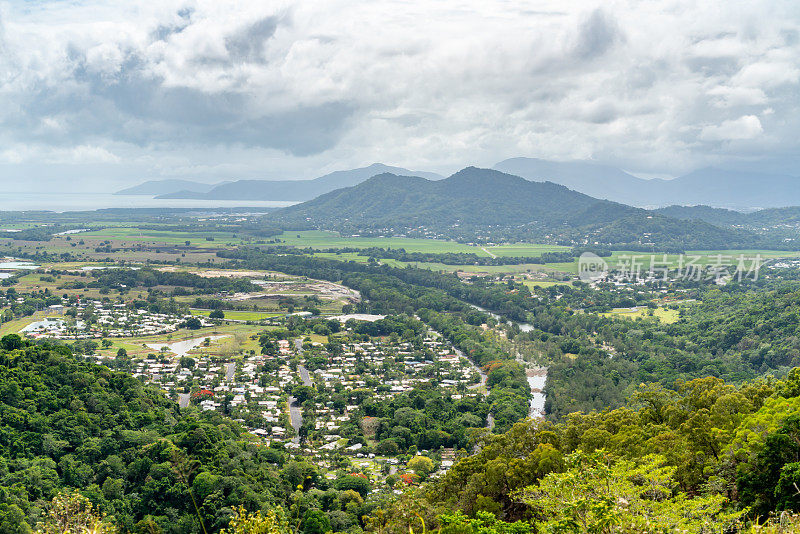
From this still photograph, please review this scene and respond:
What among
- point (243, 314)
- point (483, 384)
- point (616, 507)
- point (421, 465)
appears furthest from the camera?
point (243, 314)

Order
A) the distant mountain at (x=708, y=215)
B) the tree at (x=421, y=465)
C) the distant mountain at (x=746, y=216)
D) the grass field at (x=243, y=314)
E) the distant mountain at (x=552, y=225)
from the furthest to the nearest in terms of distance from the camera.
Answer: the distant mountain at (x=708, y=215) → the distant mountain at (x=746, y=216) → the distant mountain at (x=552, y=225) → the grass field at (x=243, y=314) → the tree at (x=421, y=465)

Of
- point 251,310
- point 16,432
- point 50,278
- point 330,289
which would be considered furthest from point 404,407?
point 50,278

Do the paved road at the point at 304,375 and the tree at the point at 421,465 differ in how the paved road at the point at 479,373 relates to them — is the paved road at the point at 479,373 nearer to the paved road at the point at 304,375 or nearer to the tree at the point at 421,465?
the paved road at the point at 304,375

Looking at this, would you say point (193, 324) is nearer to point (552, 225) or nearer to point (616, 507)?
point (616, 507)

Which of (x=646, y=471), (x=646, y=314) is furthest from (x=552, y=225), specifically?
(x=646, y=471)

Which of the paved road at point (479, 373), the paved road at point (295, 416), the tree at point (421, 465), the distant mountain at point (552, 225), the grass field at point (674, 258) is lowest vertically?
the paved road at point (295, 416)

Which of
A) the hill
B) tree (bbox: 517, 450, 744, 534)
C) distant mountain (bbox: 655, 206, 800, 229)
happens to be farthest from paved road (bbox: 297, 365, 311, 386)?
distant mountain (bbox: 655, 206, 800, 229)

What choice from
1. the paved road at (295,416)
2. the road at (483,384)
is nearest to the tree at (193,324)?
the paved road at (295,416)

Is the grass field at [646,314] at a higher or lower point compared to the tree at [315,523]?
higher

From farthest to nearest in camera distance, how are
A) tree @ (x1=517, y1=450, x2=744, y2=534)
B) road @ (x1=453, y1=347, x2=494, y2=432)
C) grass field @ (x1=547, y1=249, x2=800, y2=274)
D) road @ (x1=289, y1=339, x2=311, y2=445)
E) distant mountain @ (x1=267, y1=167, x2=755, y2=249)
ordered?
distant mountain @ (x1=267, y1=167, x2=755, y2=249) < grass field @ (x1=547, y1=249, x2=800, y2=274) < road @ (x1=453, y1=347, x2=494, y2=432) < road @ (x1=289, y1=339, x2=311, y2=445) < tree @ (x1=517, y1=450, x2=744, y2=534)

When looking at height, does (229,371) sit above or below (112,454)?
below

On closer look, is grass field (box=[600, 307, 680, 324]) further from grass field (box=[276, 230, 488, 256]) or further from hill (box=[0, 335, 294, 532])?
grass field (box=[276, 230, 488, 256])
